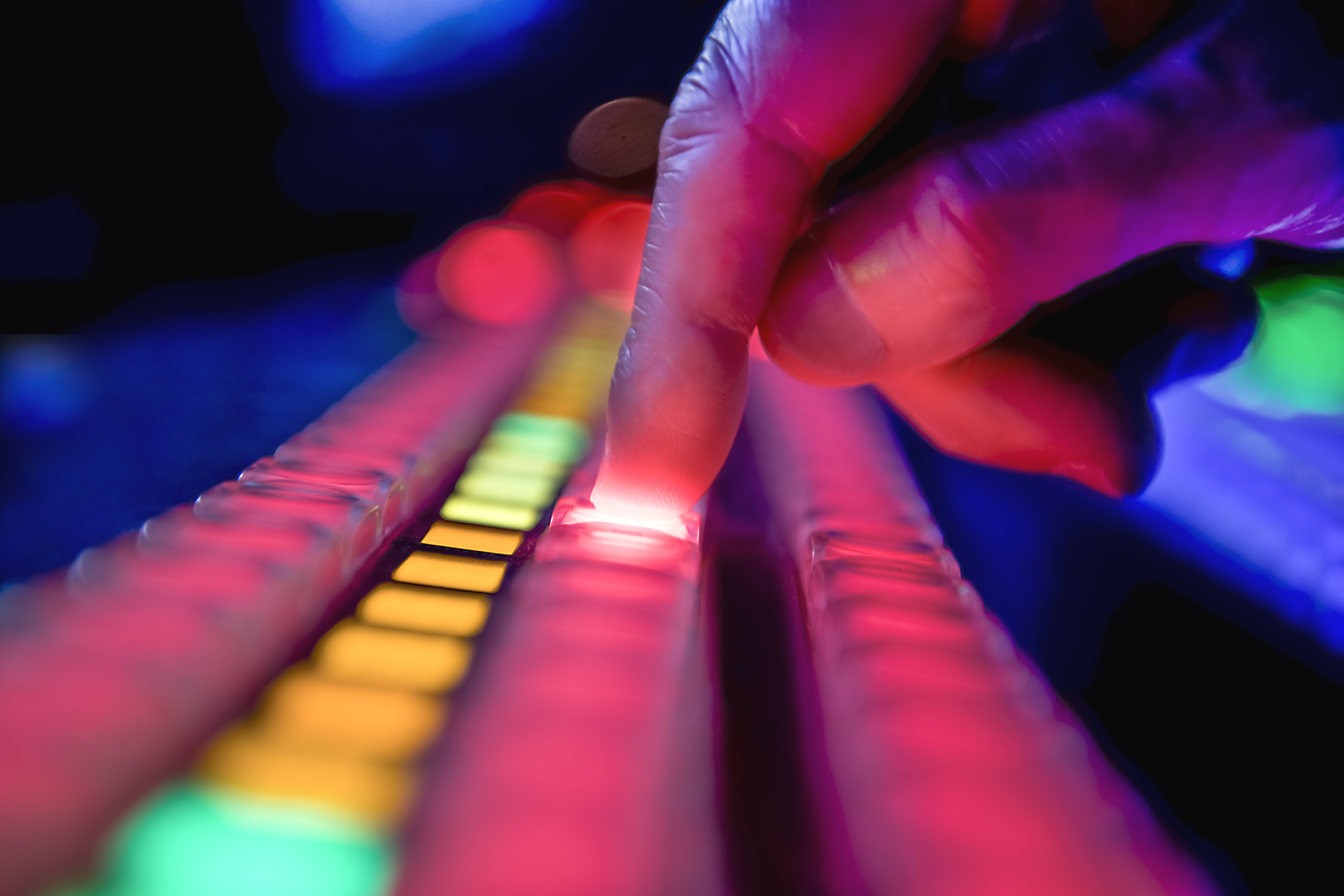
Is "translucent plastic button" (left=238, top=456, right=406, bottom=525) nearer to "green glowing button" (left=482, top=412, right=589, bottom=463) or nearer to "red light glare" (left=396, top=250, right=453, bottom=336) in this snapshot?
"green glowing button" (left=482, top=412, right=589, bottom=463)

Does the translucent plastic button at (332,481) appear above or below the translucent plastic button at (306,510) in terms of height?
above

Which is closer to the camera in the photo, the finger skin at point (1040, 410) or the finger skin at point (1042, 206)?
the finger skin at point (1042, 206)

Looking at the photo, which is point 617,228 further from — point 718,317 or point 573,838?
point 573,838

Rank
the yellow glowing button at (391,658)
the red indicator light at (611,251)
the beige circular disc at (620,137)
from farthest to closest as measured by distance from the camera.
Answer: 1. the beige circular disc at (620,137)
2. the red indicator light at (611,251)
3. the yellow glowing button at (391,658)

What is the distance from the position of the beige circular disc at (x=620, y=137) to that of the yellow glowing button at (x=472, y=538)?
156cm

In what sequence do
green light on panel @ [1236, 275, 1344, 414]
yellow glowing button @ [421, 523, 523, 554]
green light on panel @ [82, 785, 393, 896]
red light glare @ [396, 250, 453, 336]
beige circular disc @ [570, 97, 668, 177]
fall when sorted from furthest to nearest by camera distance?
1. beige circular disc @ [570, 97, 668, 177]
2. red light glare @ [396, 250, 453, 336]
3. green light on panel @ [1236, 275, 1344, 414]
4. yellow glowing button @ [421, 523, 523, 554]
5. green light on panel @ [82, 785, 393, 896]

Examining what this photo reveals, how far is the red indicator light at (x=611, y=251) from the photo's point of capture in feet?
5.34

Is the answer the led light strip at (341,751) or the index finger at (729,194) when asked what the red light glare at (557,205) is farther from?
the led light strip at (341,751)

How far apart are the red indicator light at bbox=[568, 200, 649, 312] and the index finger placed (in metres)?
0.82

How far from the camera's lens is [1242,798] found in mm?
395

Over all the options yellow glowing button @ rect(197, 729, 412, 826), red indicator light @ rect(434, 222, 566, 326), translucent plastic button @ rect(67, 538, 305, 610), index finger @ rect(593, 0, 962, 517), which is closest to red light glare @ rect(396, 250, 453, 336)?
red indicator light @ rect(434, 222, 566, 326)

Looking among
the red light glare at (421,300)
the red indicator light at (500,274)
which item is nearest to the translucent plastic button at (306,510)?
the red light glare at (421,300)

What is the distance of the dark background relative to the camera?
17.2 inches

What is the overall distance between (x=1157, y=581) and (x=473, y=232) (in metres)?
1.70
